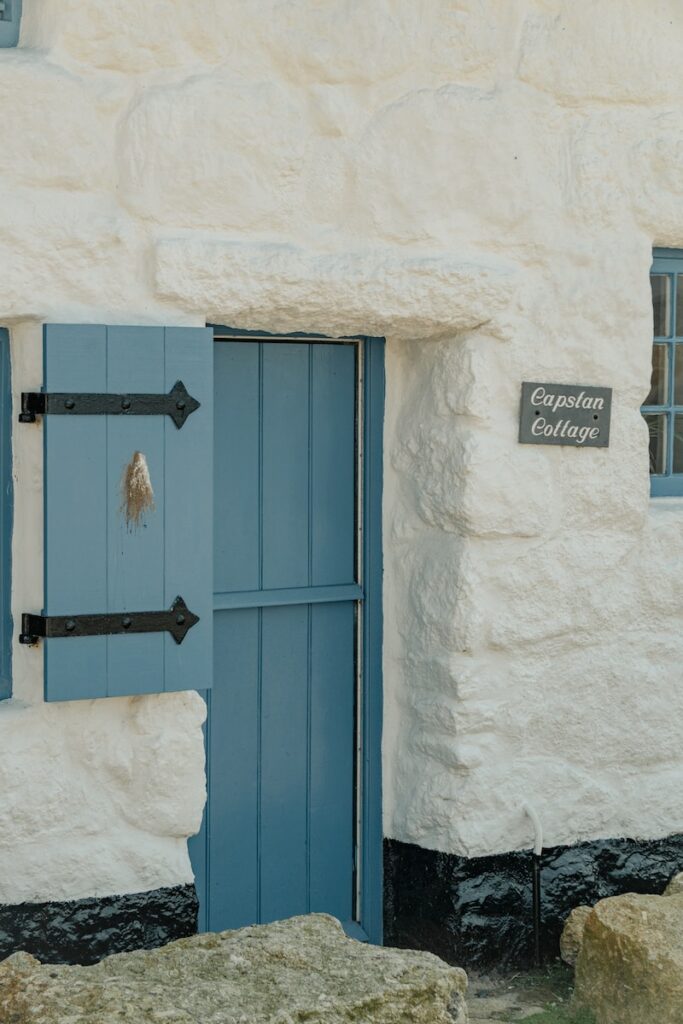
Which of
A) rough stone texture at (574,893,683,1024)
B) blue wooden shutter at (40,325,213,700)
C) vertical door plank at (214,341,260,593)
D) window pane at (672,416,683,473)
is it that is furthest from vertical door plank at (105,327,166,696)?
window pane at (672,416,683,473)

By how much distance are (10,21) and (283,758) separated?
2204 mm

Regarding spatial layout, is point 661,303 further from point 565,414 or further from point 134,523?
point 134,523

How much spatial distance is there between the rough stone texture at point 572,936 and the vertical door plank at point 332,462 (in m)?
1.24

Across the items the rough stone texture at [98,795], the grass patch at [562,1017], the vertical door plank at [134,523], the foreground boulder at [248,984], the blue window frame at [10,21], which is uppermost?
the blue window frame at [10,21]

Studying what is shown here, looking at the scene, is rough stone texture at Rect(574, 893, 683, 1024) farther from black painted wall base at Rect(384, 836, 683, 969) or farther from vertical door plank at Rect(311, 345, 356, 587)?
vertical door plank at Rect(311, 345, 356, 587)

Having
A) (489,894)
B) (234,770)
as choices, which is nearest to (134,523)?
(234,770)

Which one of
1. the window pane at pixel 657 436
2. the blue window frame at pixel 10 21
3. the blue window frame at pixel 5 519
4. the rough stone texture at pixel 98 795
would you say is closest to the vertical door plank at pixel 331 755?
the rough stone texture at pixel 98 795

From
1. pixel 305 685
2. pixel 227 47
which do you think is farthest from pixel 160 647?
pixel 227 47

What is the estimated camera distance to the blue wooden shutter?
12.0ft

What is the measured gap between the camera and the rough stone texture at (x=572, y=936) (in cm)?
450

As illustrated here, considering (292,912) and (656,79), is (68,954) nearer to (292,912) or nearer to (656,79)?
(292,912)

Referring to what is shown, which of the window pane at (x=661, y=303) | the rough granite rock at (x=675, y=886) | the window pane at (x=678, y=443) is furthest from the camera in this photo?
the window pane at (x=678, y=443)

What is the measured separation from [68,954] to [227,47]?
2.39 m

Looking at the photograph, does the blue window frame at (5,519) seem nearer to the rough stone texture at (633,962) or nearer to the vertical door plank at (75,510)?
the vertical door plank at (75,510)
